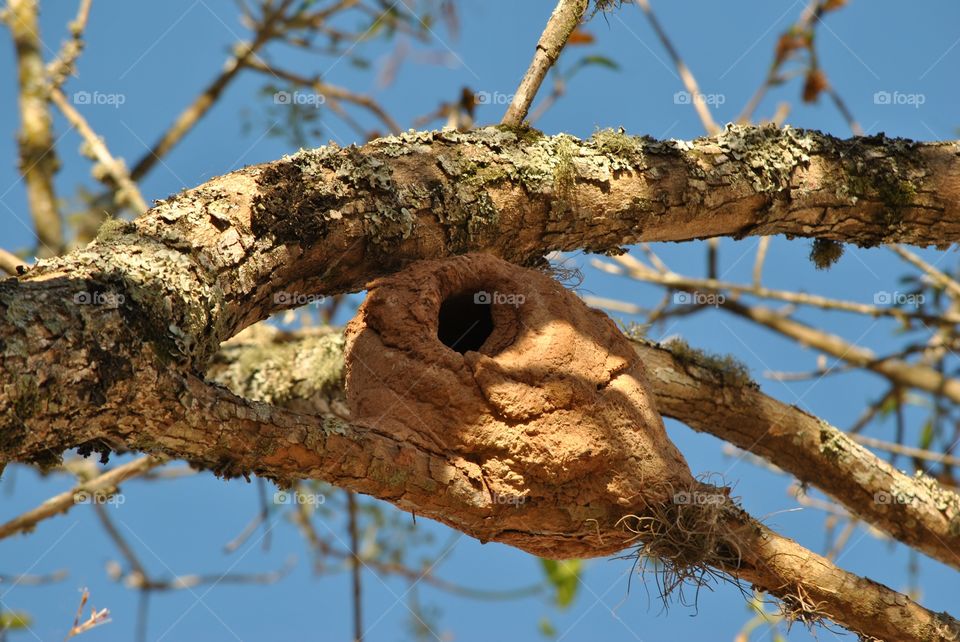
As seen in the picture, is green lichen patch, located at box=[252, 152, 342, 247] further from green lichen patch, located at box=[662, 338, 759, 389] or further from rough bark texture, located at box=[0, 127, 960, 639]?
green lichen patch, located at box=[662, 338, 759, 389]

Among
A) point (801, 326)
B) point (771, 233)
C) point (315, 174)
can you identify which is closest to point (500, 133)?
point (315, 174)

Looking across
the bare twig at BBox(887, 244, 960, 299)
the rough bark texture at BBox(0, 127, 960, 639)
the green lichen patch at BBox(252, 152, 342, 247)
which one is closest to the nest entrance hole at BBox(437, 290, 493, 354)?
the rough bark texture at BBox(0, 127, 960, 639)

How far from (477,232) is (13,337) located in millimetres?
1957

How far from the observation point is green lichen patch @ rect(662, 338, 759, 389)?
5438 mm

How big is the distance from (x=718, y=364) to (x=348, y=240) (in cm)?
224

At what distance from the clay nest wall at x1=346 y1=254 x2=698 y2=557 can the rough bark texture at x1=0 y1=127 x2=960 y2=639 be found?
87 mm

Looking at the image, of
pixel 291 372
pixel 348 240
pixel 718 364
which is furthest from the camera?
pixel 291 372

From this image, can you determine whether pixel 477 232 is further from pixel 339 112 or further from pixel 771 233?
pixel 339 112

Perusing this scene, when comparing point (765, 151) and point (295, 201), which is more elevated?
point (765, 151)

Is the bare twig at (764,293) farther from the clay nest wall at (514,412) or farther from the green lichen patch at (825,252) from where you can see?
the clay nest wall at (514,412)

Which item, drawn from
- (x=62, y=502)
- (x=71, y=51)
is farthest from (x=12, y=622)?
(x=71, y=51)

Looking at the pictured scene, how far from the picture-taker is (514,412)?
389 centimetres

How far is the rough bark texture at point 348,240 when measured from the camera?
308 cm

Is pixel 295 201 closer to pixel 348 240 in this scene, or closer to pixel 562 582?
pixel 348 240
